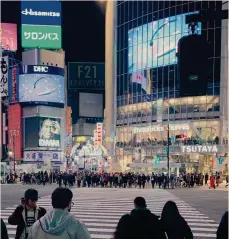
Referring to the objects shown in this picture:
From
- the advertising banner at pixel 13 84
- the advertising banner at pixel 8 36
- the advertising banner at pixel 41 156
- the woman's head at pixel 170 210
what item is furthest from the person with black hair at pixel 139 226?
the advertising banner at pixel 8 36

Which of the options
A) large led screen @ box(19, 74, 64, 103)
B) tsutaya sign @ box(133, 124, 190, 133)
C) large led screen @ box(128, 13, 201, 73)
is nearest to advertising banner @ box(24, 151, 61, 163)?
large led screen @ box(19, 74, 64, 103)

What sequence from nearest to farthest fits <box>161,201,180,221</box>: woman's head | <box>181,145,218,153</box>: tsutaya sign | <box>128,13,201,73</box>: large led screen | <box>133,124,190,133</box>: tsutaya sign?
1. <box>161,201,180,221</box>: woman's head
2. <box>181,145,218,153</box>: tsutaya sign
3. <box>133,124,190,133</box>: tsutaya sign
4. <box>128,13,201,73</box>: large led screen

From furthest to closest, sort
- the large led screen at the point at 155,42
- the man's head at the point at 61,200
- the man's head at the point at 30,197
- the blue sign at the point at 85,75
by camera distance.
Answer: the blue sign at the point at 85,75
the large led screen at the point at 155,42
the man's head at the point at 30,197
the man's head at the point at 61,200

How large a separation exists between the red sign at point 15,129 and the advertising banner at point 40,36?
1319 centimetres

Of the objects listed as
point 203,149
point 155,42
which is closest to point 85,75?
point 155,42

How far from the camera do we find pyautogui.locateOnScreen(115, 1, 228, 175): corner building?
5841 centimetres

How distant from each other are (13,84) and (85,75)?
1753cm

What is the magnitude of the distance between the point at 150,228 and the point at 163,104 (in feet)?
195

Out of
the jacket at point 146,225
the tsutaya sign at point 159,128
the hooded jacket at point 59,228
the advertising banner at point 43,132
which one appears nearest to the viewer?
the hooded jacket at point 59,228

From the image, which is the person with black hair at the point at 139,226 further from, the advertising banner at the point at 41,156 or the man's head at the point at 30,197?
the advertising banner at the point at 41,156

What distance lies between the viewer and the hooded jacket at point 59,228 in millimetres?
4004

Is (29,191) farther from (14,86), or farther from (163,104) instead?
(14,86)

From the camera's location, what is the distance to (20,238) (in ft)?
17.7

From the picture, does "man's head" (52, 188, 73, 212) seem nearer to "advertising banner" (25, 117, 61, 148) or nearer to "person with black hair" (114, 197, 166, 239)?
"person with black hair" (114, 197, 166, 239)
